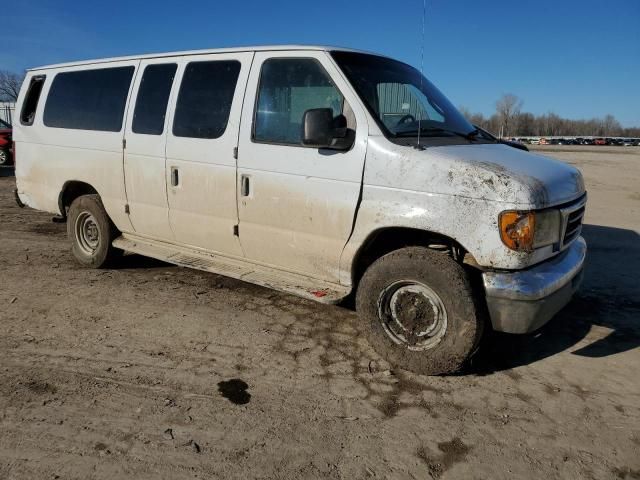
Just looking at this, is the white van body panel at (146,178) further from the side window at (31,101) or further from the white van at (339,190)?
the side window at (31,101)

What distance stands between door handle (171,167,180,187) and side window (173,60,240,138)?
33cm

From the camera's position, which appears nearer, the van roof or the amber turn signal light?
the amber turn signal light

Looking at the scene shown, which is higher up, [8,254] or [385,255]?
[385,255]

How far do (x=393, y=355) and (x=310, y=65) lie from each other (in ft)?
7.72

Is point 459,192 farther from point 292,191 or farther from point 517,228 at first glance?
point 292,191

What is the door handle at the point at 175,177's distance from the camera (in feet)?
15.4

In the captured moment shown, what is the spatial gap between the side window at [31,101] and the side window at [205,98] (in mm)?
2701

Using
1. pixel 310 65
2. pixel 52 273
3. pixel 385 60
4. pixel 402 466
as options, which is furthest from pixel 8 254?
pixel 402 466

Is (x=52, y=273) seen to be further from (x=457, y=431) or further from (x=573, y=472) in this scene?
(x=573, y=472)

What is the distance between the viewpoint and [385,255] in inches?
145

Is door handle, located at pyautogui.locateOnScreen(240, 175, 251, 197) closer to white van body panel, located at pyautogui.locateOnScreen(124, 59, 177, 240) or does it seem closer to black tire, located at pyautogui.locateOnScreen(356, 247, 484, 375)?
white van body panel, located at pyautogui.locateOnScreen(124, 59, 177, 240)

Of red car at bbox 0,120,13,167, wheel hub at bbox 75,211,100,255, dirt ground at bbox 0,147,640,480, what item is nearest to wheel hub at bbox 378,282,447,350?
dirt ground at bbox 0,147,640,480

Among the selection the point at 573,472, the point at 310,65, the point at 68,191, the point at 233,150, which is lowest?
the point at 573,472

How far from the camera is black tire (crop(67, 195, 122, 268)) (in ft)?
18.4
